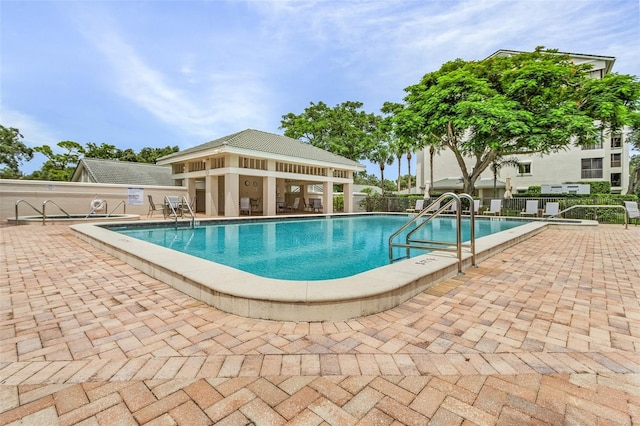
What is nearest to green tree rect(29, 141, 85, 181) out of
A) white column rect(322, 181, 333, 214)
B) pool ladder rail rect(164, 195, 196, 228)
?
pool ladder rail rect(164, 195, 196, 228)

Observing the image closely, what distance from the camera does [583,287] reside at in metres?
3.83

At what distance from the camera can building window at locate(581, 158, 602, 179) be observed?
27.5m

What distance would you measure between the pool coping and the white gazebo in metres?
12.7

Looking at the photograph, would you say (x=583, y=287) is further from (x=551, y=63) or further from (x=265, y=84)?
(x=265, y=84)

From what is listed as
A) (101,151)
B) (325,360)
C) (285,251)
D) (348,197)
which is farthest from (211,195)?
(101,151)

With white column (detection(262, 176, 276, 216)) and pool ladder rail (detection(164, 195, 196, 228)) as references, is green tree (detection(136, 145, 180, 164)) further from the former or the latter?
white column (detection(262, 176, 276, 216))

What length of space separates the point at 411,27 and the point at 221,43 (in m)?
7.19

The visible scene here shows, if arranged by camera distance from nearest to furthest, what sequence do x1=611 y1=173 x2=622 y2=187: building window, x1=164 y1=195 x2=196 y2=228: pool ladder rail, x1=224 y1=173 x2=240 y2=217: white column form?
x1=164 y1=195 x2=196 y2=228: pool ladder rail, x1=224 y1=173 x2=240 y2=217: white column, x1=611 y1=173 x2=622 y2=187: building window

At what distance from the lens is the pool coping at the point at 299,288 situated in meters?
2.75

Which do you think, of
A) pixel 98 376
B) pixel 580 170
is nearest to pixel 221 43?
pixel 98 376

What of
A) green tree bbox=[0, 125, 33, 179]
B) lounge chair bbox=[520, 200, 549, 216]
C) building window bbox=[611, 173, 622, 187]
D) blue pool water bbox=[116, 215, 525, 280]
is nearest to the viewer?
blue pool water bbox=[116, 215, 525, 280]

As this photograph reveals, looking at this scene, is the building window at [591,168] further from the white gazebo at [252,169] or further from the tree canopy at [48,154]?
the tree canopy at [48,154]

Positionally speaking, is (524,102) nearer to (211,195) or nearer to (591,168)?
(211,195)

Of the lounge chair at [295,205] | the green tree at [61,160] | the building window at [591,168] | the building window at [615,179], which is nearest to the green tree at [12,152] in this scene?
the green tree at [61,160]
